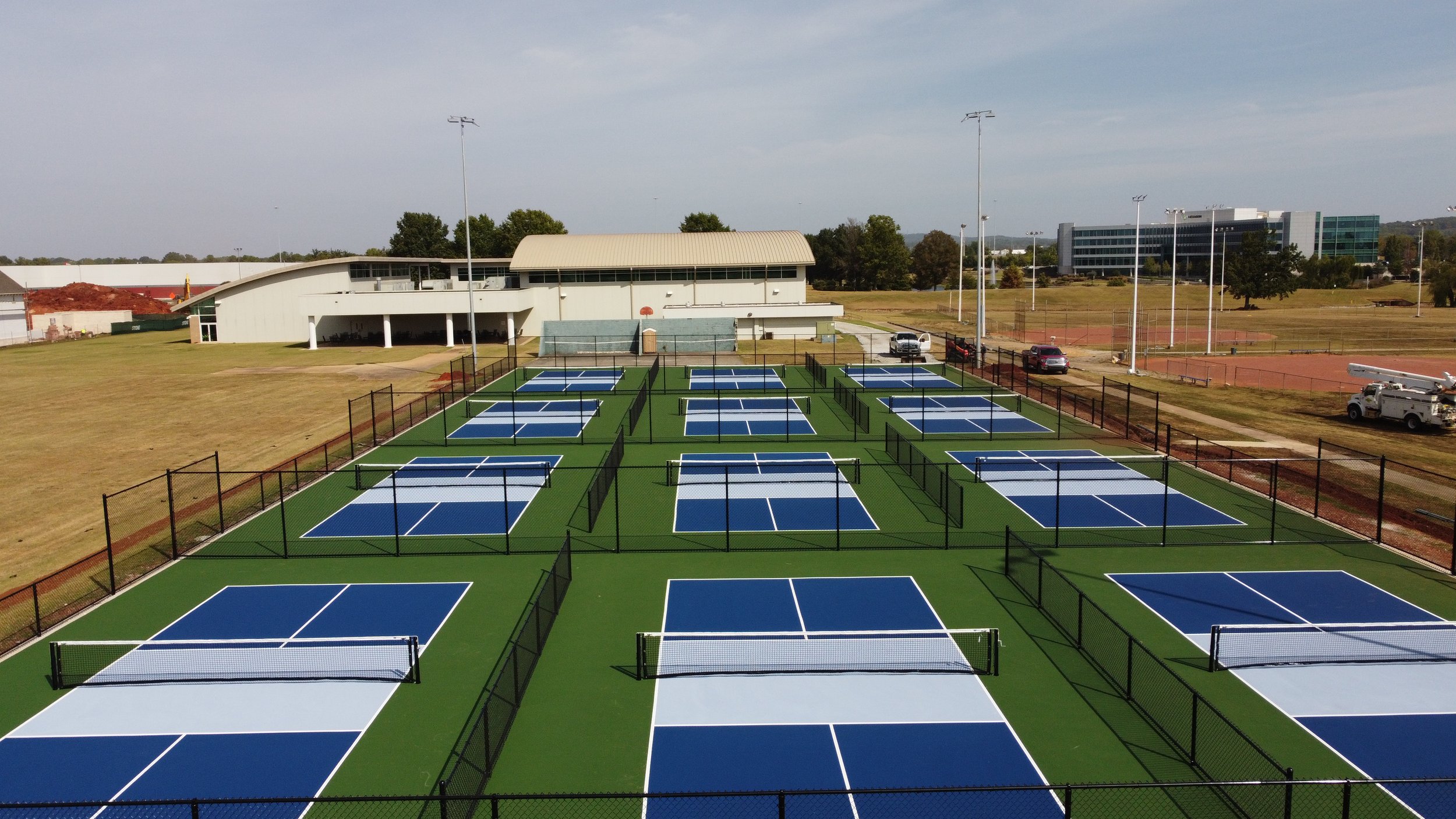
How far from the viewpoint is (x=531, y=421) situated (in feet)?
143

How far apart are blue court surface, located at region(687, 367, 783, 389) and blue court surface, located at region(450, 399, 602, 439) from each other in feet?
27.0

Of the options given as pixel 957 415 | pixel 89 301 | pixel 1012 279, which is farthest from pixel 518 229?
pixel 957 415

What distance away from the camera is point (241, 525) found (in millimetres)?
25969

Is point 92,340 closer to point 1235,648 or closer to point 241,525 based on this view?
point 241,525

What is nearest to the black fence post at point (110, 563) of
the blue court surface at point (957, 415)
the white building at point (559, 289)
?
the blue court surface at point (957, 415)

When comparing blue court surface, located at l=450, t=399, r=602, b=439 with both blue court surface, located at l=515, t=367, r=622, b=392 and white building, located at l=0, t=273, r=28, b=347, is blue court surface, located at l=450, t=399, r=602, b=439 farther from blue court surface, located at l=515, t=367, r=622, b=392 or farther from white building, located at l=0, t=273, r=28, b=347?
white building, located at l=0, t=273, r=28, b=347

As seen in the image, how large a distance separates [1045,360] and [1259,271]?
79.1 m

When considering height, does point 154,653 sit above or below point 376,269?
below

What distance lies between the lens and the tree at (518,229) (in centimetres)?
14262

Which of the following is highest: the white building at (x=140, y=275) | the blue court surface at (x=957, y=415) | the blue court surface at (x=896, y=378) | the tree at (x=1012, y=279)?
the white building at (x=140, y=275)

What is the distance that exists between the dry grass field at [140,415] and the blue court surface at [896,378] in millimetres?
25756

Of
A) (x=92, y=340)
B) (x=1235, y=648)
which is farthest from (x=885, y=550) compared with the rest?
(x=92, y=340)

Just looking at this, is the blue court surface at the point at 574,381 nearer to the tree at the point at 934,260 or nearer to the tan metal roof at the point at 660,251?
the tan metal roof at the point at 660,251

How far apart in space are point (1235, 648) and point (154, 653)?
772 inches
